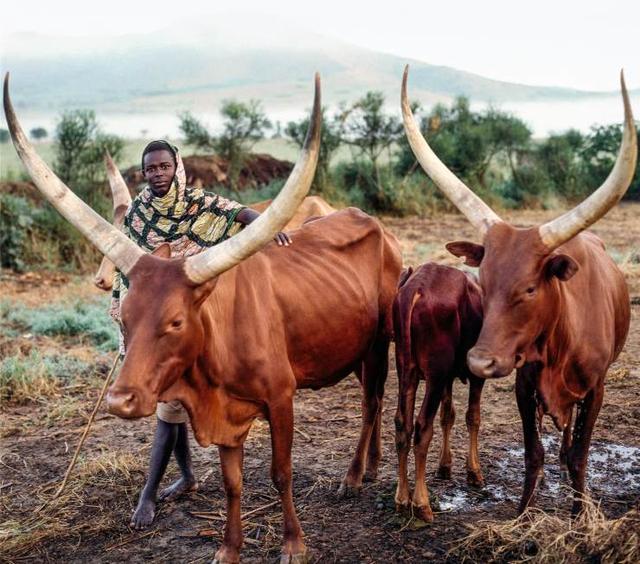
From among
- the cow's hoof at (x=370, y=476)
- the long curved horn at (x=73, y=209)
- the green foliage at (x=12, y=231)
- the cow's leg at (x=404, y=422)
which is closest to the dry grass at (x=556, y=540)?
the cow's leg at (x=404, y=422)

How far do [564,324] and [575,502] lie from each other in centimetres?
102

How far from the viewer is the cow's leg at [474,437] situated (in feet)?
15.1

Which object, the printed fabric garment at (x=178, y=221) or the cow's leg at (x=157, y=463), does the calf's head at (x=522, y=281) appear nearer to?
the printed fabric garment at (x=178, y=221)

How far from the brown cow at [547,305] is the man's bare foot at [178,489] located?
6.54 ft

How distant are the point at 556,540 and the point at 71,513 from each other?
2.81 metres

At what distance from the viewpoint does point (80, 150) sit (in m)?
13.9

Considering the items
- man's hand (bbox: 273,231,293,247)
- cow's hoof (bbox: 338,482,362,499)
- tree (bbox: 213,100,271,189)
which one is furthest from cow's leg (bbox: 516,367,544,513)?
tree (bbox: 213,100,271,189)

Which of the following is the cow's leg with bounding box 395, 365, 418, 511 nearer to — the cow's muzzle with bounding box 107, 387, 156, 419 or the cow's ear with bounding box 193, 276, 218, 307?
the cow's ear with bounding box 193, 276, 218, 307

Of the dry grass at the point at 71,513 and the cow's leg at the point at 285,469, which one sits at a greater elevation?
the cow's leg at the point at 285,469

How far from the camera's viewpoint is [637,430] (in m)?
5.46

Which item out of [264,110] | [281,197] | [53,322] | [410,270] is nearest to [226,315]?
[281,197]

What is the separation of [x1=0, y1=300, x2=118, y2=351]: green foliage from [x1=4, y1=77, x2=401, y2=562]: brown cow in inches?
158

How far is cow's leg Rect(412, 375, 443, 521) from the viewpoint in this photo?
417 cm

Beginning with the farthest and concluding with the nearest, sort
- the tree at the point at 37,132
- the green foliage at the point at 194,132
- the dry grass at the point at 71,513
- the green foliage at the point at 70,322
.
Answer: the tree at the point at 37,132, the green foliage at the point at 194,132, the green foliage at the point at 70,322, the dry grass at the point at 71,513
